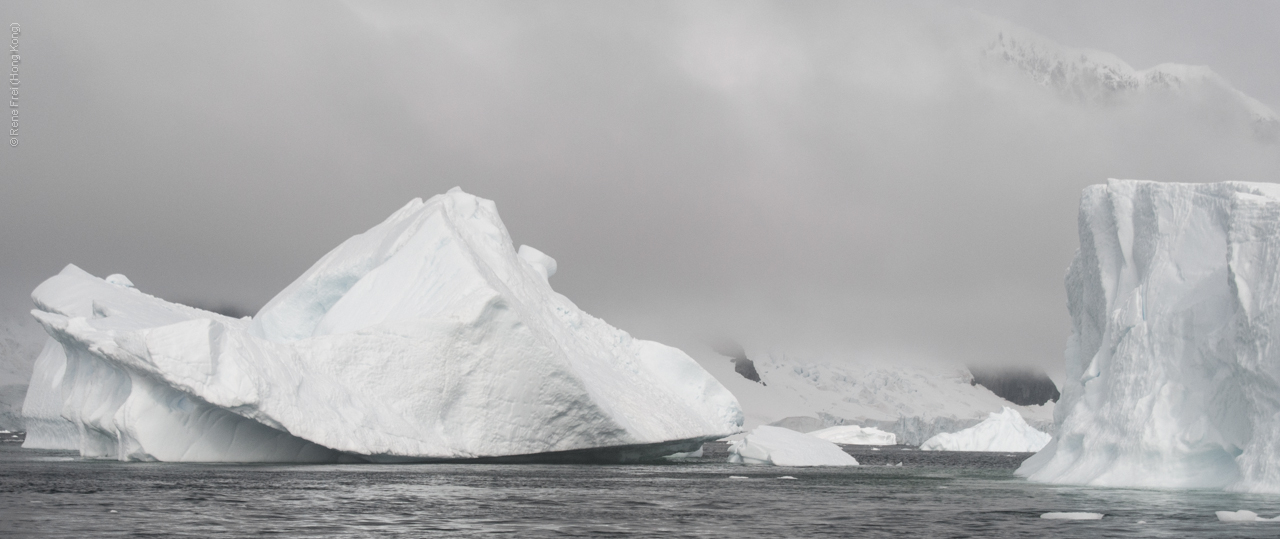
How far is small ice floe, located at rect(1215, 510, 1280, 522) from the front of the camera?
645 inches

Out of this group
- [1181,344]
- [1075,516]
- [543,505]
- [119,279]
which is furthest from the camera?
[119,279]

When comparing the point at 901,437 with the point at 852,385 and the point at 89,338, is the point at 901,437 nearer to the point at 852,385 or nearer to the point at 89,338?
the point at 852,385

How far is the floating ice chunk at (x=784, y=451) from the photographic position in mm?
37844

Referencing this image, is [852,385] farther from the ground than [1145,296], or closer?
farther from the ground

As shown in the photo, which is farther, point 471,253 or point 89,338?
point 471,253

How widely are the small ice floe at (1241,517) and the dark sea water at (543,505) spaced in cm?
28

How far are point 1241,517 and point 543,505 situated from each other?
10.6 m

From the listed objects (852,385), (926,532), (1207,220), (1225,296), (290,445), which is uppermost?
(852,385)

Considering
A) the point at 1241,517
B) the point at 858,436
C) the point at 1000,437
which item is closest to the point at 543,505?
the point at 1241,517

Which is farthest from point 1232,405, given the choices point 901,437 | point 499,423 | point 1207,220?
point 901,437

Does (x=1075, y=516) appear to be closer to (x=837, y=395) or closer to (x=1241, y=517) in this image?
(x=1241, y=517)

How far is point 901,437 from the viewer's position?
85.2 metres

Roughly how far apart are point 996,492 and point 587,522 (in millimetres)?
10624

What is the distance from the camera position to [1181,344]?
75.7 feet
